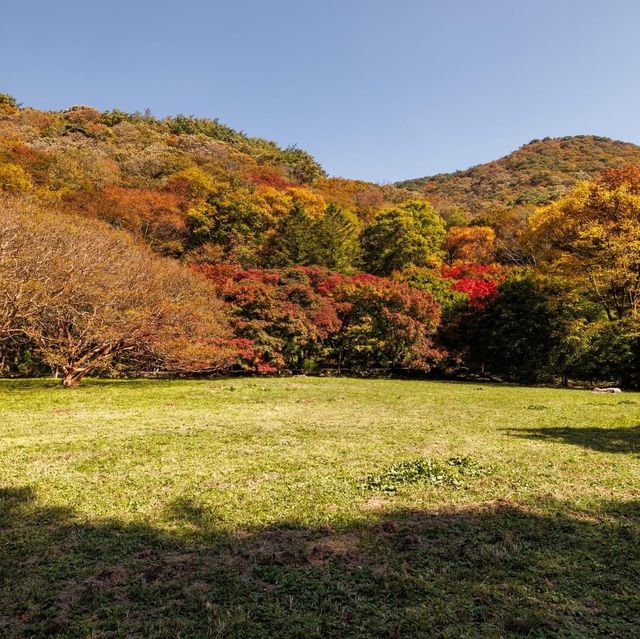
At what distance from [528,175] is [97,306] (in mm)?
102722

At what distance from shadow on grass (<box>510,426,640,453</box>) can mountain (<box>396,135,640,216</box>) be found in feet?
211

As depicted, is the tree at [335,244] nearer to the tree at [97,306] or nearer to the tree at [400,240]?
the tree at [400,240]

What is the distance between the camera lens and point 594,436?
10312 mm

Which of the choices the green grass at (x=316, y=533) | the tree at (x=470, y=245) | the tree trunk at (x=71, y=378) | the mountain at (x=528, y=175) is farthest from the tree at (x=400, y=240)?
the green grass at (x=316, y=533)

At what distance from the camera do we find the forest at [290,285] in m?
20.3

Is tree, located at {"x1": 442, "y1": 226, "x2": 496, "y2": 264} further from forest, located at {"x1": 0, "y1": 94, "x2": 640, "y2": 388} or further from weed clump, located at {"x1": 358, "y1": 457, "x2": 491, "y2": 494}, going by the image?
weed clump, located at {"x1": 358, "y1": 457, "x2": 491, "y2": 494}

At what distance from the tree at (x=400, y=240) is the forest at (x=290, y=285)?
224mm

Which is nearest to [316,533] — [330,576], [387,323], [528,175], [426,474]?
[330,576]

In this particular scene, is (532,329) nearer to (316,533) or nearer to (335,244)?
(335,244)

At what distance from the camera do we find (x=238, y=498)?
5.94m

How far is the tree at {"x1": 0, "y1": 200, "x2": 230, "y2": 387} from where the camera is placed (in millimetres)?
18641

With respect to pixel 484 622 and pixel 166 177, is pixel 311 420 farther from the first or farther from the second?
pixel 166 177

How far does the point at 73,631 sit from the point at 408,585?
2621mm

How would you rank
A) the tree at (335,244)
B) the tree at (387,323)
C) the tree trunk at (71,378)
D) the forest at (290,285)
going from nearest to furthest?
the tree trunk at (71,378), the forest at (290,285), the tree at (387,323), the tree at (335,244)
